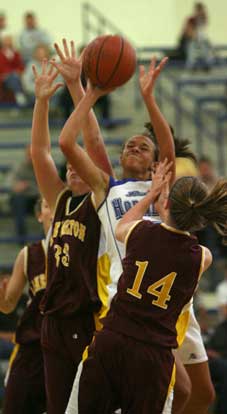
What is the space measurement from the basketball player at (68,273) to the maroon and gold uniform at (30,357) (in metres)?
0.53

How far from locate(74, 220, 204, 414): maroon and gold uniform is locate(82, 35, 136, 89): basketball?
36.5 inches

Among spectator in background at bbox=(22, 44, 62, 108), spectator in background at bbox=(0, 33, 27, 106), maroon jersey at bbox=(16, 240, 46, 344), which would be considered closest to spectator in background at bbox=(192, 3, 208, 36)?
spectator in background at bbox=(22, 44, 62, 108)

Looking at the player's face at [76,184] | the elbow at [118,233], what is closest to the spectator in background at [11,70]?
the player's face at [76,184]

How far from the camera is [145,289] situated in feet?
15.9

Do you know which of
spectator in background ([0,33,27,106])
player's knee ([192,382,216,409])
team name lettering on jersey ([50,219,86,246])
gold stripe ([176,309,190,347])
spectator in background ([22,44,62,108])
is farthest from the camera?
spectator in background ([0,33,27,106])

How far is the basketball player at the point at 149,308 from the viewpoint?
486 centimetres

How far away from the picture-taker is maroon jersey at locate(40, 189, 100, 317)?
542 centimetres

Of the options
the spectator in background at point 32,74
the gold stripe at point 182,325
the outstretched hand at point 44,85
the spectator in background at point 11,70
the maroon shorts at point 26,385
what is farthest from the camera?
the spectator in background at point 11,70

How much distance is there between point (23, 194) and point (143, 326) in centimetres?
730

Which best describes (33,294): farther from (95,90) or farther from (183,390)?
(95,90)

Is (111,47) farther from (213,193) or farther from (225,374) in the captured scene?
(225,374)

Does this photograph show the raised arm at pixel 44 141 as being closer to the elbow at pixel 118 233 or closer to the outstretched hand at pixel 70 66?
the outstretched hand at pixel 70 66

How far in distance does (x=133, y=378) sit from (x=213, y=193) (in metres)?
0.98

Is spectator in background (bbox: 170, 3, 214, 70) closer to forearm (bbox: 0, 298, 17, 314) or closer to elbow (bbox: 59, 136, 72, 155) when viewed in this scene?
forearm (bbox: 0, 298, 17, 314)
